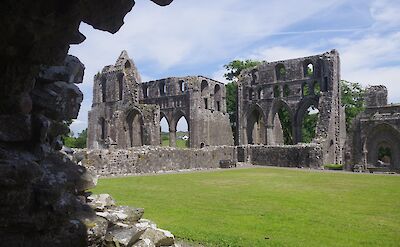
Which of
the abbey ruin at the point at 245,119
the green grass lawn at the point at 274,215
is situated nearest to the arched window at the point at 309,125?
the abbey ruin at the point at 245,119

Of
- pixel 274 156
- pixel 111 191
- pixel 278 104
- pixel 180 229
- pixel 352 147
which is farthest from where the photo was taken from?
pixel 278 104

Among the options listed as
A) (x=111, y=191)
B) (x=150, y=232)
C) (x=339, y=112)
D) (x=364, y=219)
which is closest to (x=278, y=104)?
(x=339, y=112)

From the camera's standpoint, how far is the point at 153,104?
41312mm

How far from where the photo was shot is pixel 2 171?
336cm

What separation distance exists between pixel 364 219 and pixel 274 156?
24070 millimetres

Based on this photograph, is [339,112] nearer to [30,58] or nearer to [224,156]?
[224,156]

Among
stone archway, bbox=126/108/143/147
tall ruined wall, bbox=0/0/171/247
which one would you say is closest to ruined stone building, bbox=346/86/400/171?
stone archway, bbox=126/108/143/147

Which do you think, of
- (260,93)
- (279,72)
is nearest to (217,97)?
(260,93)

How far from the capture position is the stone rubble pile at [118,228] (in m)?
4.65

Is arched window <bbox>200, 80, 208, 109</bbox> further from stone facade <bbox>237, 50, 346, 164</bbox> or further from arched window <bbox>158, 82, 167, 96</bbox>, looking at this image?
stone facade <bbox>237, 50, 346, 164</bbox>

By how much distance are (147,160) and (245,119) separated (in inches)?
775

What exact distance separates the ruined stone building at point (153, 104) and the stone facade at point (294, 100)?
537 cm

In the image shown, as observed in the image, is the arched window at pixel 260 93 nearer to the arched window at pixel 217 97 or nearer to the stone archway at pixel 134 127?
the arched window at pixel 217 97

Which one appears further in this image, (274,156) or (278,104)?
(278,104)
